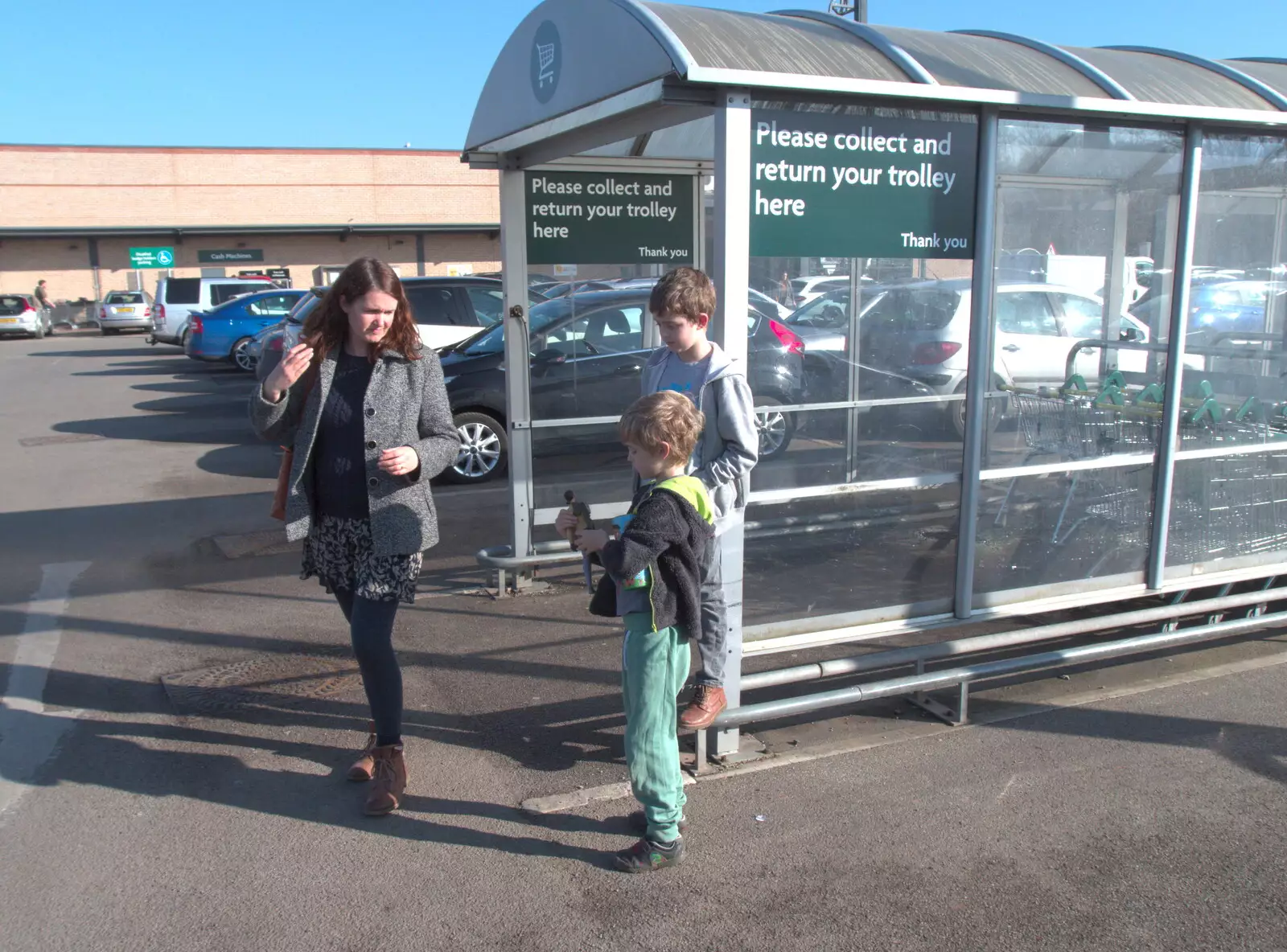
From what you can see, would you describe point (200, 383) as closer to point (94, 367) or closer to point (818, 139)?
point (94, 367)

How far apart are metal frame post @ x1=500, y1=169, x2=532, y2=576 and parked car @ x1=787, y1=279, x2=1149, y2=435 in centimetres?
167

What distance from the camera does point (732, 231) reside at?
3.58 m

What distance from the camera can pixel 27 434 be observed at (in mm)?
12898

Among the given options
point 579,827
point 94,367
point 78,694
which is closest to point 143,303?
point 94,367

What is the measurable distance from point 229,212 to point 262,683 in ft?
127

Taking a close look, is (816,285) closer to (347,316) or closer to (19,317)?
(347,316)

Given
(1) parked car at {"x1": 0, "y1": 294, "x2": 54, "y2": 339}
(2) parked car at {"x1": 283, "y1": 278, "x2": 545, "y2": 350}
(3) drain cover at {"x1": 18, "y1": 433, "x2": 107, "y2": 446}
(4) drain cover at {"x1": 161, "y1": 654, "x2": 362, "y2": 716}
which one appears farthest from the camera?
(1) parked car at {"x1": 0, "y1": 294, "x2": 54, "y2": 339}

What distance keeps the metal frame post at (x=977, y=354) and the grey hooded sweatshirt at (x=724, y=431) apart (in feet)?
3.84

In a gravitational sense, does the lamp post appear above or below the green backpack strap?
above

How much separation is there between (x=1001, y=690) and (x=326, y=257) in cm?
4003

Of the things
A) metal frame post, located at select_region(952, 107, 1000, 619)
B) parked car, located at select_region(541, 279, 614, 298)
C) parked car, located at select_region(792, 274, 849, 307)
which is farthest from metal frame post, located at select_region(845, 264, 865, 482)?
parked car, located at select_region(541, 279, 614, 298)

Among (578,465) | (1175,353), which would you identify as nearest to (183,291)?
(578,465)

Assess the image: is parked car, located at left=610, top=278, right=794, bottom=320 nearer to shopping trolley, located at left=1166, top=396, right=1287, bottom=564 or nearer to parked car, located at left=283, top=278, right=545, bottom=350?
shopping trolley, located at left=1166, top=396, right=1287, bottom=564

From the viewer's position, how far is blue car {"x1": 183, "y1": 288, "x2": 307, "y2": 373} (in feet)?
66.2
